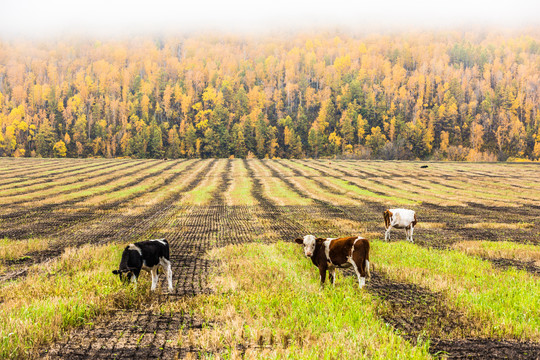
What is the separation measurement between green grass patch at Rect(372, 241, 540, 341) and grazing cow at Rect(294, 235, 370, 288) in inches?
74.2

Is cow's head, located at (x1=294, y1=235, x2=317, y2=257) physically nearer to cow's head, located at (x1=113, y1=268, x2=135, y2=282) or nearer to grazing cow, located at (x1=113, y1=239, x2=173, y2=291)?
grazing cow, located at (x1=113, y1=239, x2=173, y2=291)

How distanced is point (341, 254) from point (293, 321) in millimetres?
2849

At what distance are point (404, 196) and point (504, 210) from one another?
11.7m

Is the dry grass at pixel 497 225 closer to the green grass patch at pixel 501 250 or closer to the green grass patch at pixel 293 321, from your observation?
the green grass patch at pixel 501 250

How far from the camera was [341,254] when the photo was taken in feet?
27.6

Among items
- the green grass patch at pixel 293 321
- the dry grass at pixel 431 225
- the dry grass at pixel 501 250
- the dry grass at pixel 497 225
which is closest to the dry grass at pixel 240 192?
the dry grass at pixel 431 225

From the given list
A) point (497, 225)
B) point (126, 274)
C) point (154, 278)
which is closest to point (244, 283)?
point (154, 278)

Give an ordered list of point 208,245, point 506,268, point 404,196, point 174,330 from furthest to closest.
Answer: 1. point 404,196
2. point 208,245
3. point 506,268
4. point 174,330

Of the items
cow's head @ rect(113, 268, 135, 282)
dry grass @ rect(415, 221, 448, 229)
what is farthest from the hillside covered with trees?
cow's head @ rect(113, 268, 135, 282)

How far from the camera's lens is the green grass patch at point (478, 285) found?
608 centimetres

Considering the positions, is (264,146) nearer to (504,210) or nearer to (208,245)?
(504,210)

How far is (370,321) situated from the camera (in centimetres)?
612

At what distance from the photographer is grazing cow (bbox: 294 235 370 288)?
831 cm

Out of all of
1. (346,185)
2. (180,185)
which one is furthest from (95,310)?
(346,185)
